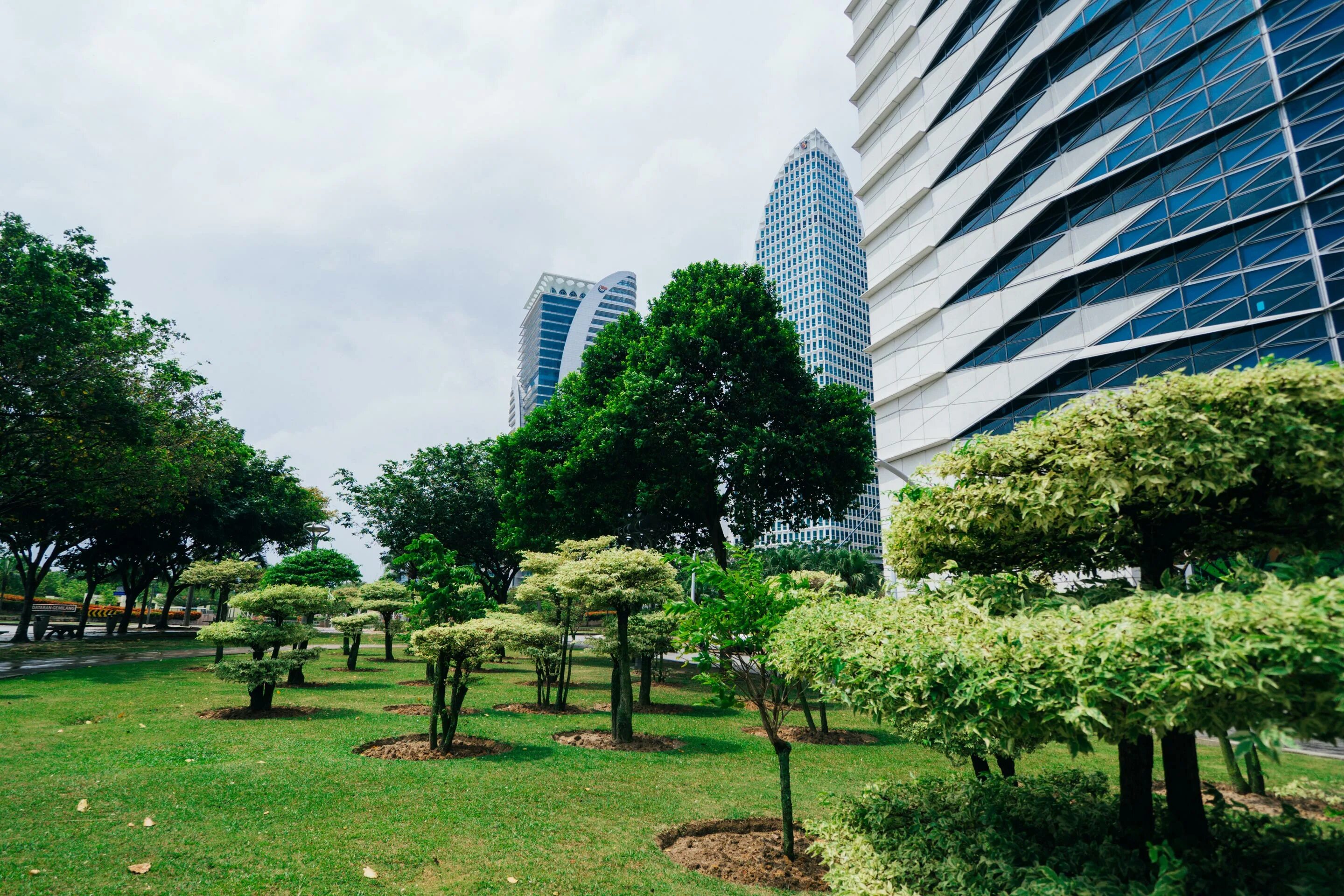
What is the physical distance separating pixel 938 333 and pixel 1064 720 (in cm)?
3754

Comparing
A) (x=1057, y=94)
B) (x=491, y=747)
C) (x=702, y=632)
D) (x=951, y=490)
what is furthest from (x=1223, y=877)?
(x=1057, y=94)

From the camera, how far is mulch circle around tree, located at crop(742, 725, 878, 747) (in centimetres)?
1393

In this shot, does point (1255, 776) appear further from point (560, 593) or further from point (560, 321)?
point (560, 321)

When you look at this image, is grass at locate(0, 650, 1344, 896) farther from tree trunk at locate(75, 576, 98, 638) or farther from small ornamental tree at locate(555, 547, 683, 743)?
tree trunk at locate(75, 576, 98, 638)

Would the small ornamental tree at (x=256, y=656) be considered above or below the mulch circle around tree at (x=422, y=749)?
above

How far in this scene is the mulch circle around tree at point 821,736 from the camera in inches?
548

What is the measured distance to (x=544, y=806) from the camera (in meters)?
8.13

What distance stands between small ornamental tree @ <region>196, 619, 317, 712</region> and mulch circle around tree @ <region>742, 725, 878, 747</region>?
33.6 ft

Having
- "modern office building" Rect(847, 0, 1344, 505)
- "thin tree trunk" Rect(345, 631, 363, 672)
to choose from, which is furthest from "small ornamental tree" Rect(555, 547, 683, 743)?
"thin tree trunk" Rect(345, 631, 363, 672)

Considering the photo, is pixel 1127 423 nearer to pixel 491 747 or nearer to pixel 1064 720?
pixel 1064 720

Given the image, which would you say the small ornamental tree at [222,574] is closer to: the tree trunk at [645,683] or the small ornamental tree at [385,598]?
the small ornamental tree at [385,598]

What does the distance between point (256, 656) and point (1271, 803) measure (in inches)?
723

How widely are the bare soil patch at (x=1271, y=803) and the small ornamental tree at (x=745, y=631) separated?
5191 millimetres

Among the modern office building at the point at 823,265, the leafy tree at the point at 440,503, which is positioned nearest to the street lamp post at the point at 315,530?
the leafy tree at the point at 440,503
